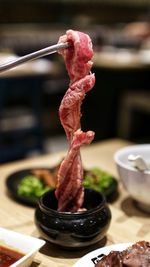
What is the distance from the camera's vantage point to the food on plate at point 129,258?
0.76 metres

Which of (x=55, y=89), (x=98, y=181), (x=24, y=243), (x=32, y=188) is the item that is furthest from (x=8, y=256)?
(x=55, y=89)

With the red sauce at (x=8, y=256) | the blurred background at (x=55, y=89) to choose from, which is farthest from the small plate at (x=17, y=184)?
the blurred background at (x=55, y=89)

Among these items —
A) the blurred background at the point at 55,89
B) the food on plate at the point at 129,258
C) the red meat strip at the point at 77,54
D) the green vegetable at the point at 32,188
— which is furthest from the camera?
the blurred background at the point at 55,89

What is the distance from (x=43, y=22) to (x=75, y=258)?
21.2ft

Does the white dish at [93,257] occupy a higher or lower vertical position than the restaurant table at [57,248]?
higher

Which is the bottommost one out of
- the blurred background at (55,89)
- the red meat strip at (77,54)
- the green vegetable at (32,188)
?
the blurred background at (55,89)

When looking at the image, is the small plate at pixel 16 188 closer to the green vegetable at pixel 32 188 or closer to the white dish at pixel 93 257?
the green vegetable at pixel 32 188

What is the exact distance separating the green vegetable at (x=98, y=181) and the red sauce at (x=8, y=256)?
438mm

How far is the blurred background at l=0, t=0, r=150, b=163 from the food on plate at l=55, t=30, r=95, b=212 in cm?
247

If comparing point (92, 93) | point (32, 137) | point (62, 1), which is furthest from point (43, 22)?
point (32, 137)

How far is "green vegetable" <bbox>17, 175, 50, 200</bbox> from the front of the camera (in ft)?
4.00

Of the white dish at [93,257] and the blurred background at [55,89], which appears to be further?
the blurred background at [55,89]

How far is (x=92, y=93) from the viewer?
A: 471cm

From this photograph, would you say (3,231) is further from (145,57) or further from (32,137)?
(145,57)
